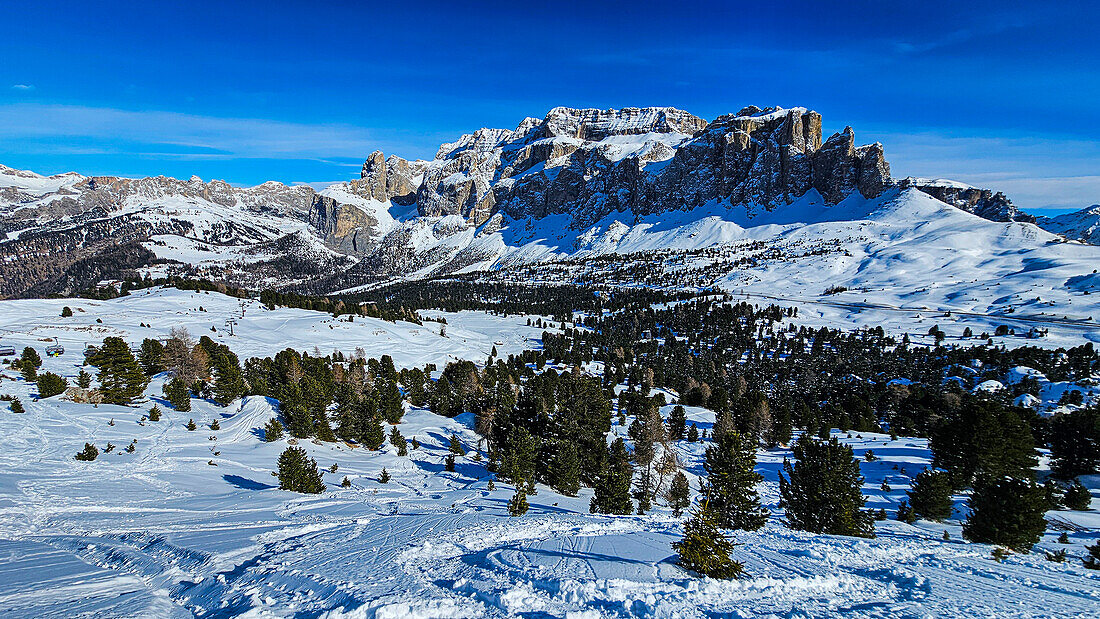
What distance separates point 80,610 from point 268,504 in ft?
41.0

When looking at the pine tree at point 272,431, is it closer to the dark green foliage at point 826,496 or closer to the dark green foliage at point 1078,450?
the dark green foliage at point 826,496

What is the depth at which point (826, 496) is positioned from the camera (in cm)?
2719

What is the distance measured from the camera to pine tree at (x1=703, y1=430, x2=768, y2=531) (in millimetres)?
24127

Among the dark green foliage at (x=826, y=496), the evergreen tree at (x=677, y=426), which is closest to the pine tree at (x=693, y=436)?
the evergreen tree at (x=677, y=426)

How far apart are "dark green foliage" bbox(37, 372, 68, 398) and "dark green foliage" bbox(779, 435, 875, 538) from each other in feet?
193

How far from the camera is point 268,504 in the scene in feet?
71.2

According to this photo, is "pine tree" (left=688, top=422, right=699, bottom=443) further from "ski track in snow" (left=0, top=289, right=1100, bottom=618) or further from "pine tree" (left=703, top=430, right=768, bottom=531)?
"pine tree" (left=703, top=430, right=768, bottom=531)

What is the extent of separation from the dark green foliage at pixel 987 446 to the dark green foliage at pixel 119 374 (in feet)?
250

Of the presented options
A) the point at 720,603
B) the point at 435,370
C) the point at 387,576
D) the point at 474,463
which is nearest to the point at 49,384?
the point at 474,463

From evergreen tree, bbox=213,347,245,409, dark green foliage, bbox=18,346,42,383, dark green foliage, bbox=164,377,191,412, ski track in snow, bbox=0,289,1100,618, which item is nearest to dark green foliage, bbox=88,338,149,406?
dark green foliage, bbox=164,377,191,412

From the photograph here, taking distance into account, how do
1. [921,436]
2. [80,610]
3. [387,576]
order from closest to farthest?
[80,610] < [387,576] < [921,436]

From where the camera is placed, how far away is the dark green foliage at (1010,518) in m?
22.2

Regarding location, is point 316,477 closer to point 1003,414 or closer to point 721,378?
point 1003,414

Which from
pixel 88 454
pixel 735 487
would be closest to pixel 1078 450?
pixel 735 487
